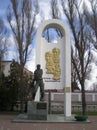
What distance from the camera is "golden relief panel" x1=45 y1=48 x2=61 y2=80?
22.3 meters

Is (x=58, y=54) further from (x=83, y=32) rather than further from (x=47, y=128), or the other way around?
(x=47, y=128)

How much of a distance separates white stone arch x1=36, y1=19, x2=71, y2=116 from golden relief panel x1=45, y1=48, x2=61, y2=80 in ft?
0.95

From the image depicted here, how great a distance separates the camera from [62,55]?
75.2ft

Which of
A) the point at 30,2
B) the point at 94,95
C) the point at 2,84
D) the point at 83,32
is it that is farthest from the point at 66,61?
the point at 94,95

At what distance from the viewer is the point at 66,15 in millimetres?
27578

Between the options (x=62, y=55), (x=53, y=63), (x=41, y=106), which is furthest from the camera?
(x=62, y=55)

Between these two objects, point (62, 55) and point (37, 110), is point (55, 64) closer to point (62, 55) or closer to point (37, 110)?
point (62, 55)

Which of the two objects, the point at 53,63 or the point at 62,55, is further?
the point at 62,55

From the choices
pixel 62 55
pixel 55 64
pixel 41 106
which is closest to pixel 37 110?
pixel 41 106

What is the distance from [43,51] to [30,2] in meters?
7.69

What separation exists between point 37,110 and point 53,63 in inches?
219

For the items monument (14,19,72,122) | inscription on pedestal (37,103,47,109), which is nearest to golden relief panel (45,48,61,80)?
monument (14,19,72,122)

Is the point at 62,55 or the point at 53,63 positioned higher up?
the point at 62,55

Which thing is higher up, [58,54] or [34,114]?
[58,54]
